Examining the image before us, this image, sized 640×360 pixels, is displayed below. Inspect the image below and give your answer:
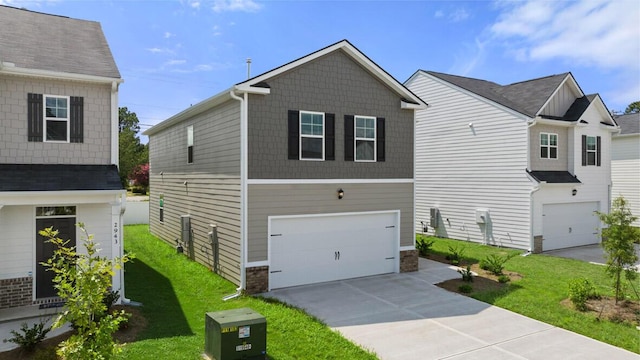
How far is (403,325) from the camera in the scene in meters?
8.88

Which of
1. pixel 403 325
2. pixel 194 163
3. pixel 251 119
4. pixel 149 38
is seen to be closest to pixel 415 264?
pixel 403 325

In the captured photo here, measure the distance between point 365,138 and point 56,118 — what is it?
27.6 ft

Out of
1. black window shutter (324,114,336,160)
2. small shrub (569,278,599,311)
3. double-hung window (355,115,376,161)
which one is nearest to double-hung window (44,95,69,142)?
black window shutter (324,114,336,160)

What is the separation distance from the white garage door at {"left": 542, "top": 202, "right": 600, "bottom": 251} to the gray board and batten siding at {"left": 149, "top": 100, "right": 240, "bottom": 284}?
539 inches

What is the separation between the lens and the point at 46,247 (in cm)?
982

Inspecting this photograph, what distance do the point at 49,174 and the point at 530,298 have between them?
1231 centimetres

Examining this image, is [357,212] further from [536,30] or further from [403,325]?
[536,30]

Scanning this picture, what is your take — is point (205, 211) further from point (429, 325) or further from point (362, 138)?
point (429, 325)

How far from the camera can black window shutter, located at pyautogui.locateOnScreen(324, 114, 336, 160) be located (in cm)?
1230

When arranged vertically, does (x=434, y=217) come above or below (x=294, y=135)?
below

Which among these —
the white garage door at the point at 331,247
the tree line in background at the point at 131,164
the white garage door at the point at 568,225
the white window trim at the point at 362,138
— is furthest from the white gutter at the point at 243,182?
the tree line in background at the point at 131,164

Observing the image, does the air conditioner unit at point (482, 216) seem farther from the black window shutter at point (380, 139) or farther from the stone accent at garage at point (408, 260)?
the black window shutter at point (380, 139)

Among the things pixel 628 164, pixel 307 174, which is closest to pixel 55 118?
pixel 307 174

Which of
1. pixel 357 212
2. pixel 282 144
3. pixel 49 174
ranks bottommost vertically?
pixel 357 212
